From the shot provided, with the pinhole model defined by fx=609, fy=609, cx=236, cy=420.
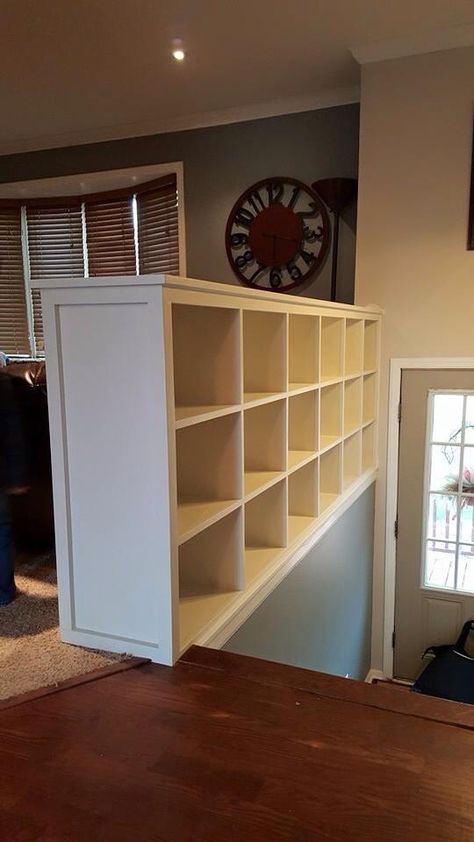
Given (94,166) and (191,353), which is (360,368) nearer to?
(191,353)

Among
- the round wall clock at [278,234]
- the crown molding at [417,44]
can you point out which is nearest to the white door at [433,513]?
the round wall clock at [278,234]

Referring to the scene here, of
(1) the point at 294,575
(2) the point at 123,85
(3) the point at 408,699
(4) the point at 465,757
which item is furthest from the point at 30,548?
(2) the point at 123,85

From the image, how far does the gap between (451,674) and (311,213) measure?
104 inches

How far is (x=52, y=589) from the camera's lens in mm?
1968

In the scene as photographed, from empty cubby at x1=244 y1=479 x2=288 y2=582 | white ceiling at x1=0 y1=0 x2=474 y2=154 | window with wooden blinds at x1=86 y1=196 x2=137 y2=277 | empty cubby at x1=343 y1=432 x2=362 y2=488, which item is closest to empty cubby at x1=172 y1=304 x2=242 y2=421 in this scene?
empty cubby at x1=244 y1=479 x2=288 y2=582

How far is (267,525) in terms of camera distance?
2.15m

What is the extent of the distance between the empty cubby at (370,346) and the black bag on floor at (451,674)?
4.94 feet

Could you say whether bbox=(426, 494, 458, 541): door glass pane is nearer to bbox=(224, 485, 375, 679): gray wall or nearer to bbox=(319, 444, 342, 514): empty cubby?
bbox=(224, 485, 375, 679): gray wall

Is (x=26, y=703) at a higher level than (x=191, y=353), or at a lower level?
lower

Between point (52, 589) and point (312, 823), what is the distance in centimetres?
123

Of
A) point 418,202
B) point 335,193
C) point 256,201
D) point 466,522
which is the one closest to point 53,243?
point 256,201

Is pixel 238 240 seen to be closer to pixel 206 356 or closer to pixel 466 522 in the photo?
pixel 466 522

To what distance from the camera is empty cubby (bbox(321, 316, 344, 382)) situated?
8.74 feet

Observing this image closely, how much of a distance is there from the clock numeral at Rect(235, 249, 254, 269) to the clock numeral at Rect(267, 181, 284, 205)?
1.08ft
